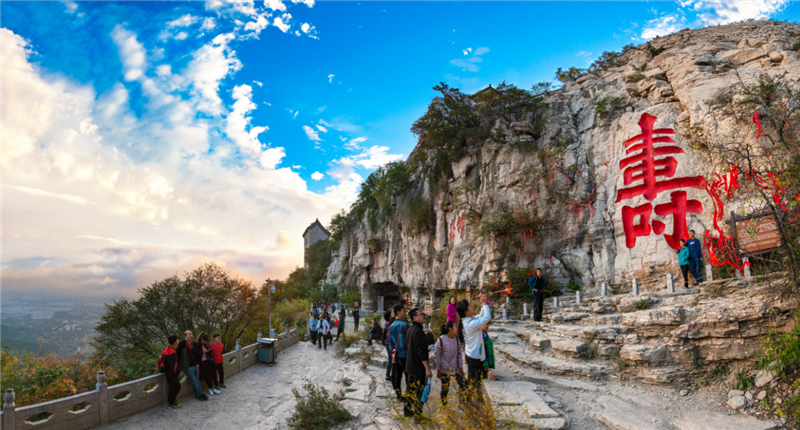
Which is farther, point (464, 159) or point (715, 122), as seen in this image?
point (464, 159)

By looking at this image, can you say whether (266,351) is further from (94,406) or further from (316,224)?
(316,224)

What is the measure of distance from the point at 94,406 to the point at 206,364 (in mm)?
2044

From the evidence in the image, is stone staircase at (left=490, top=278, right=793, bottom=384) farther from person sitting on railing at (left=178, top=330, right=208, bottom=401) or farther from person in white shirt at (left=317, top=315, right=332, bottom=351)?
person in white shirt at (left=317, top=315, right=332, bottom=351)

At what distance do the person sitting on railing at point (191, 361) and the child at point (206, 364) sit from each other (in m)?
0.11

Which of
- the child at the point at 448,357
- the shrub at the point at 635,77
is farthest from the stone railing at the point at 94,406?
the shrub at the point at 635,77

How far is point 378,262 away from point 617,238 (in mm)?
17095

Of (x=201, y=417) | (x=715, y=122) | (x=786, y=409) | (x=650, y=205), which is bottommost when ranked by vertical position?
(x=201, y=417)

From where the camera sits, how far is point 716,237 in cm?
1095

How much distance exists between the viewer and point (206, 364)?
7.96 meters

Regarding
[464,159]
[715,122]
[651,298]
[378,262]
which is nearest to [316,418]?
[651,298]

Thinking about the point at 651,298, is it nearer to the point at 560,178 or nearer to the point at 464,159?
the point at 560,178

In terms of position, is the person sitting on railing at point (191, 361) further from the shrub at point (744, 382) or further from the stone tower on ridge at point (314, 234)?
the stone tower on ridge at point (314, 234)

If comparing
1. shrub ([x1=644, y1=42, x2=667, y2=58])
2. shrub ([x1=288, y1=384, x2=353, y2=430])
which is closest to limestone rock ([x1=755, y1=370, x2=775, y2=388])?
shrub ([x1=288, y1=384, x2=353, y2=430])

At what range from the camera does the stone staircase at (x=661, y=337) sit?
5559 mm
